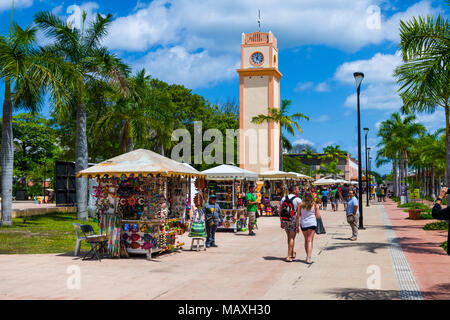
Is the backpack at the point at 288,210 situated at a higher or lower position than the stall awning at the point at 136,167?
lower

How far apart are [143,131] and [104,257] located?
1673cm

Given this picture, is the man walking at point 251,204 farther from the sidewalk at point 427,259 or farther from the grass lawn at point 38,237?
the grass lawn at point 38,237

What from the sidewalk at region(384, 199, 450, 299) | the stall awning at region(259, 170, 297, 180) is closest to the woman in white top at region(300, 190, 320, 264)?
the sidewalk at region(384, 199, 450, 299)

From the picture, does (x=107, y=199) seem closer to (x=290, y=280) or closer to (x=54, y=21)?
(x=290, y=280)

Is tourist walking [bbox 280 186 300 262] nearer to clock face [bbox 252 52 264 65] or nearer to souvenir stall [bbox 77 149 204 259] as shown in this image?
souvenir stall [bbox 77 149 204 259]

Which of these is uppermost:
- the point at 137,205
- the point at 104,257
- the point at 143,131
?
the point at 143,131

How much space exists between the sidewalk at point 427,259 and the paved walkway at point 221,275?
19cm

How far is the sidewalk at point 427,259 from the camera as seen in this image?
8.05 meters

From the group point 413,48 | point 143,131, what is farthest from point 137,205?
point 143,131

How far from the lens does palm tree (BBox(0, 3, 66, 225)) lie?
17172 mm

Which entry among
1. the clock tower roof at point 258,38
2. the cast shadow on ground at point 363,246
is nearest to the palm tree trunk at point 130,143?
the cast shadow on ground at point 363,246

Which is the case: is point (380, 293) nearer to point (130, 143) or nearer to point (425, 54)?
point (425, 54)
